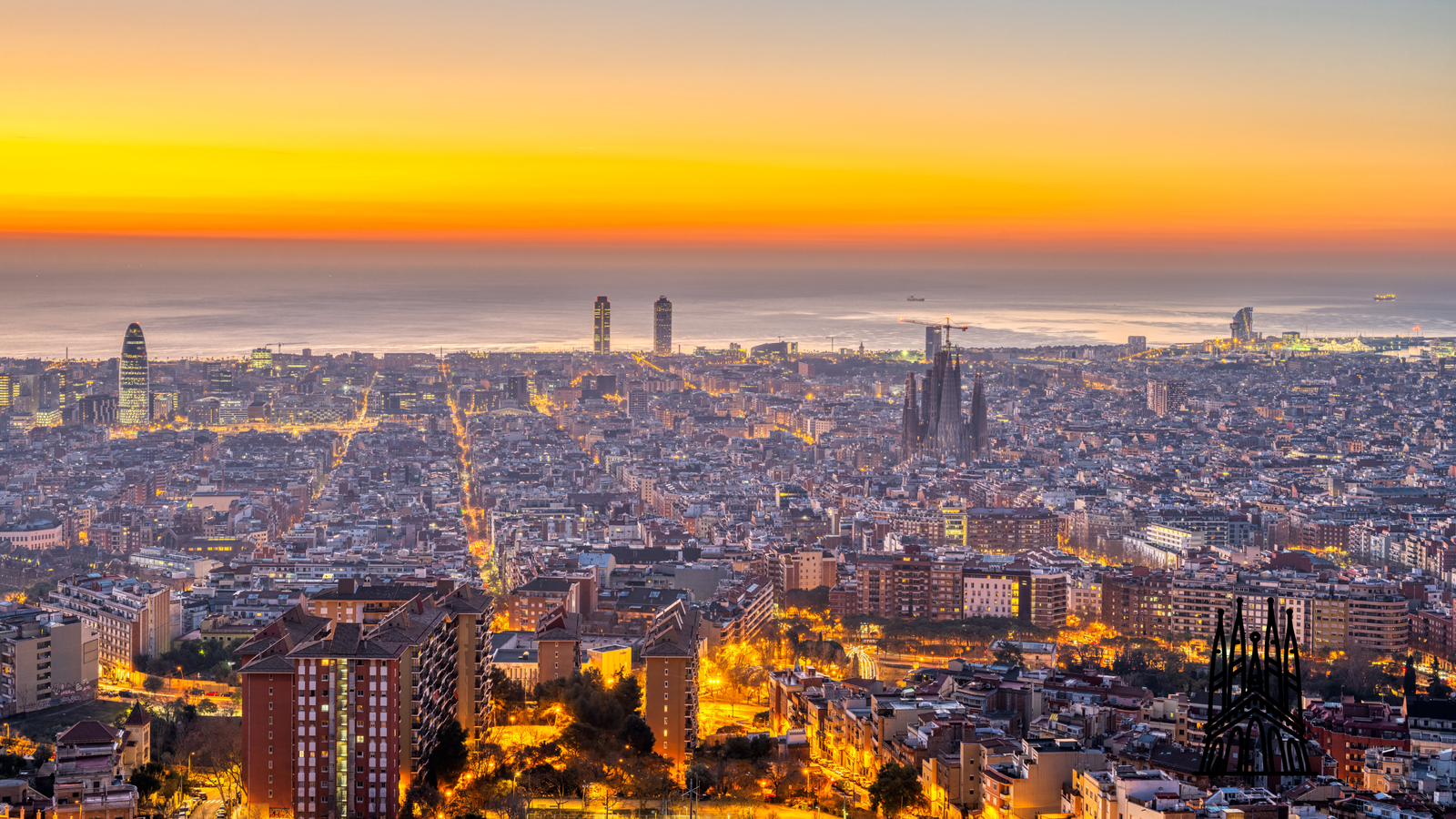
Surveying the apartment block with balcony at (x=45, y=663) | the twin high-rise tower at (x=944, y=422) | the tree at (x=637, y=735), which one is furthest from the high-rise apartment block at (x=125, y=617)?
the twin high-rise tower at (x=944, y=422)

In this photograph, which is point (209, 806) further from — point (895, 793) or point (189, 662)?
point (189, 662)

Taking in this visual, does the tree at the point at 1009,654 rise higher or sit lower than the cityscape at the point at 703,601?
lower

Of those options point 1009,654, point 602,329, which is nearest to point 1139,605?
point 1009,654

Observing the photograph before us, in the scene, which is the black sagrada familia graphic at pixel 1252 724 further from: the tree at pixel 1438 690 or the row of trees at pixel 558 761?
the row of trees at pixel 558 761

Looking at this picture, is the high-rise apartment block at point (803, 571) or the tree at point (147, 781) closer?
the tree at point (147, 781)

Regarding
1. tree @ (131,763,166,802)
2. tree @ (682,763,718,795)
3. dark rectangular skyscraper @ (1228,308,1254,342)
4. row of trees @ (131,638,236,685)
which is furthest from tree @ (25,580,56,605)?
dark rectangular skyscraper @ (1228,308,1254,342)

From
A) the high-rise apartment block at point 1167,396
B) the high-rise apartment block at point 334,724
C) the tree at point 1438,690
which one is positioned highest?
the high-rise apartment block at point 1167,396

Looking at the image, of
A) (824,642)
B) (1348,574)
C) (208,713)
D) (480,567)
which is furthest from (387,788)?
(1348,574)
